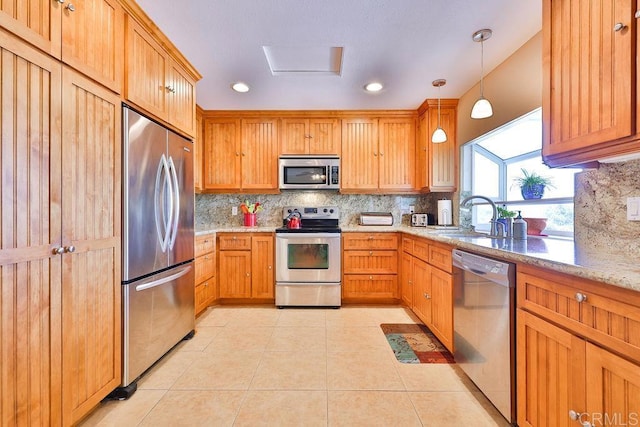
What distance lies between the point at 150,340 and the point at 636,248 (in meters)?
2.77

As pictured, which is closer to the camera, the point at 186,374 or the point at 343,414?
the point at 343,414

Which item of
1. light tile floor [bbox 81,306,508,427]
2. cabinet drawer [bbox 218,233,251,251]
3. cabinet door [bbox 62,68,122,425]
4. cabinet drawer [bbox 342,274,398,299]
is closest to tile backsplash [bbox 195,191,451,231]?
cabinet drawer [bbox 218,233,251,251]

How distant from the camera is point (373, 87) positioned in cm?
286

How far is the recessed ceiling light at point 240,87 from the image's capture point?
281 centimetres

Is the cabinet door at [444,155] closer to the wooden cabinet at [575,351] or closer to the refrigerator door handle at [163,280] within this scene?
the wooden cabinet at [575,351]

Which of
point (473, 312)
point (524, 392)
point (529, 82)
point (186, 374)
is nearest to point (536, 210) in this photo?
point (529, 82)

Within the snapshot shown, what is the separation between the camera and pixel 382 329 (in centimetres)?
265

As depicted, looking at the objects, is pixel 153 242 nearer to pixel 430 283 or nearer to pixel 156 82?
pixel 156 82

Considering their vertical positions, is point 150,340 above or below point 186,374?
above

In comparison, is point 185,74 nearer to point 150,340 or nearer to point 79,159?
point 79,159

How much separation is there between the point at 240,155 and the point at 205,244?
1258 mm

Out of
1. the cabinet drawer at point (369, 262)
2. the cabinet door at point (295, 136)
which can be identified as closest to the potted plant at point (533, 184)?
the cabinet drawer at point (369, 262)

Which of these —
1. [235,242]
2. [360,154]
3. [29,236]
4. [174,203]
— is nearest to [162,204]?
[174,203]

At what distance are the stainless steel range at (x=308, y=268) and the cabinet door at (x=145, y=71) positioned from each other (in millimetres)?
1806
